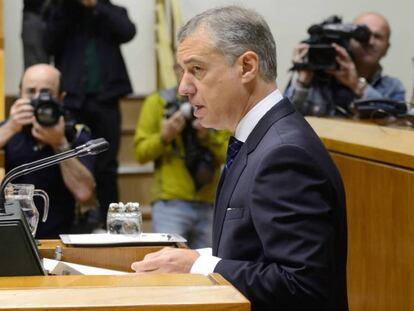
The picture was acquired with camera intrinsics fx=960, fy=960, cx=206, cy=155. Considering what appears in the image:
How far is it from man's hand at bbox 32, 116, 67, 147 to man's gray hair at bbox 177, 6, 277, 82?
168 cm

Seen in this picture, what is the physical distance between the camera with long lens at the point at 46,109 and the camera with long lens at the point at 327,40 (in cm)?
98

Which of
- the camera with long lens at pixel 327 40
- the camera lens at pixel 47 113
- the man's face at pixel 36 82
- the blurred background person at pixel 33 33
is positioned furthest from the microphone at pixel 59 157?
the blurred background person at pixel 33 33

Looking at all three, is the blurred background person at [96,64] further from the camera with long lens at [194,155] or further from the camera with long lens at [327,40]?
the camera with long lens at [327,40]

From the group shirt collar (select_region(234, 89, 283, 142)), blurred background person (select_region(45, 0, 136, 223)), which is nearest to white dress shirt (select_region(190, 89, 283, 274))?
shirt collar (select_region(234, 89, 283, 142))

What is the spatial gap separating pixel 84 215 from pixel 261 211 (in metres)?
2.01

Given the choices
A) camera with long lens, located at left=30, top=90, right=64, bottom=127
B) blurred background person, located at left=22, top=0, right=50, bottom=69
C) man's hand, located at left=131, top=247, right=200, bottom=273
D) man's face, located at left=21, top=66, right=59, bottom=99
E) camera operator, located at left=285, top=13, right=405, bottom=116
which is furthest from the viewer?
blurred background person, located at left=22, top=0, right=50, bottom=69

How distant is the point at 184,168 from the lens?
4414mm

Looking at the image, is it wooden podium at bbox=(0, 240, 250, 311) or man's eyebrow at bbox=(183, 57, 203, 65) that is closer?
wooden podium at bbox=(0, 240, 250, 311)

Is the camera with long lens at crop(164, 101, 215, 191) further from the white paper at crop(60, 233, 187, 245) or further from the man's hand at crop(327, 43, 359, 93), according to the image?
the white paper at crop(60, 233, 187, 245)

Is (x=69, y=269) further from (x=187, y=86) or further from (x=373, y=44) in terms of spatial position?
(x=373, y=44)

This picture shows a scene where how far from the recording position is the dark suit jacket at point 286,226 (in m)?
1.79

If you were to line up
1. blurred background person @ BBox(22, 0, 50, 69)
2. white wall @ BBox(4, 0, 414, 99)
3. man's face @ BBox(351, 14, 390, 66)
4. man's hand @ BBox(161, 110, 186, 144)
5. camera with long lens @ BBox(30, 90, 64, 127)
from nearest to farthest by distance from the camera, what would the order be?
camera with long lens @ BBox(30, 90, 64, 127), man's face @ BBox(351, 14, 390, 66), man's hand @ BBox(161, 110, 186, 144), blurred background person @ BBox(22, 0, 50, 69), white wall @ BBox(4, 0, 414, 99)

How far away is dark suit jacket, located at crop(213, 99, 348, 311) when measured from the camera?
5.88 ft

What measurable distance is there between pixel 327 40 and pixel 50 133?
3.93 ft
